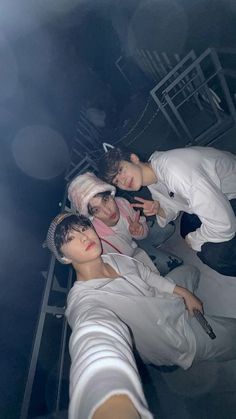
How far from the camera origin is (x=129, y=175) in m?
2.52

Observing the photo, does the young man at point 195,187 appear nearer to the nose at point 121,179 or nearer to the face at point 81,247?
the nose at point 121,179

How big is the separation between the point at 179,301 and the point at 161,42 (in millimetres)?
6631

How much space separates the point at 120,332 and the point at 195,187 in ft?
4.06

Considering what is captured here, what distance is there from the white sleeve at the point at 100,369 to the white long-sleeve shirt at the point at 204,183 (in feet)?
3.95

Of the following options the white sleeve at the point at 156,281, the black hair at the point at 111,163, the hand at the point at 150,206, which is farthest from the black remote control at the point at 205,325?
the black hair at the point at 111,163

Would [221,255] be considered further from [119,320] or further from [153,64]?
[153,64]

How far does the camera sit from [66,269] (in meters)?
2.99

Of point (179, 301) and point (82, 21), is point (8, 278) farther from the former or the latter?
point (82, 21)

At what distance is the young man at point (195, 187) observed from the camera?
2.07m

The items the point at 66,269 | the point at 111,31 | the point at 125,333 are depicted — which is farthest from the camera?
the point at 111,31

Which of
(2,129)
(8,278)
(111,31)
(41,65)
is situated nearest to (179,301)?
(8,278)

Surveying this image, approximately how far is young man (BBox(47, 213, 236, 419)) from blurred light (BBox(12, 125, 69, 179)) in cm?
415

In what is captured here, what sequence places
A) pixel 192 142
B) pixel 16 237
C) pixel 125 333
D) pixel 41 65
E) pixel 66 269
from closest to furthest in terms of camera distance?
pixel 125 333
pixel 66 269
pixel 192 142
pixel 16 237
pixel 41 65

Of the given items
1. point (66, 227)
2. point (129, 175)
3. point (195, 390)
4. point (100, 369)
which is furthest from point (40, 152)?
point (100, 369)
